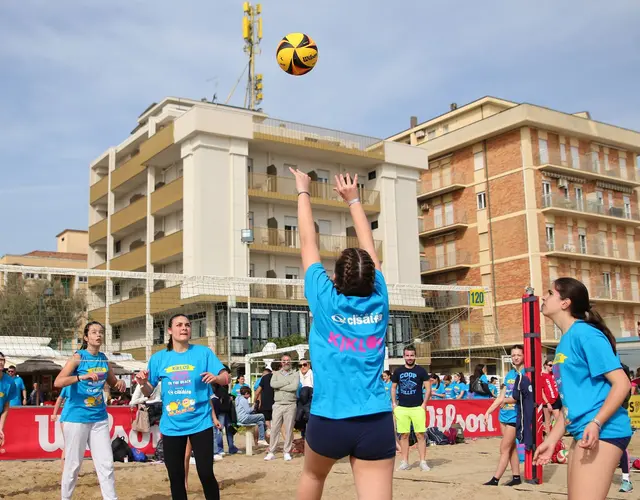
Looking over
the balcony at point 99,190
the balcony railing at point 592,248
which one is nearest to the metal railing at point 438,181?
the balcony railing at point 592,248

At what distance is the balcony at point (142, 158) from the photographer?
3803 centimetres

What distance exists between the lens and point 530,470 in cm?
914

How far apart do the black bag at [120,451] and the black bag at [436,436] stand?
6.36 m

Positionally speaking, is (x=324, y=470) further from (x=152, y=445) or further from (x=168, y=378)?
(x=152, y=445)

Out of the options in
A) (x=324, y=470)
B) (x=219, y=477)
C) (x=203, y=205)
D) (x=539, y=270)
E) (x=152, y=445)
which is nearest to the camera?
(x=324, y=470)

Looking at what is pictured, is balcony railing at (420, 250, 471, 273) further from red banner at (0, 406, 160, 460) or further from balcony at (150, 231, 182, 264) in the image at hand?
red banner at (0, 406, 160, 460)

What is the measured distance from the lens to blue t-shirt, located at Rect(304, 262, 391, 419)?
3.45m

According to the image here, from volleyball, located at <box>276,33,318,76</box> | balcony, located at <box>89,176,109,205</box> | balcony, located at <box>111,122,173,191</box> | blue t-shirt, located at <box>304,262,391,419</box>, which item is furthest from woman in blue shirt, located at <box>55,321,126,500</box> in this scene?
balcony, located at <box>89,176,109,205</box>

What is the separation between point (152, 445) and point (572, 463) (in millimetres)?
10491

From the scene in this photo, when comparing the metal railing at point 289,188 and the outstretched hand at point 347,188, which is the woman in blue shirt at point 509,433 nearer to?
the outstretched hand at point 347,188

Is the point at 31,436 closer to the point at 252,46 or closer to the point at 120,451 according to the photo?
the point at 120,451

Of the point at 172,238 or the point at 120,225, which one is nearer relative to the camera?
the point at 172,238

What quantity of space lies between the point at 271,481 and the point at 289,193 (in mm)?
29382

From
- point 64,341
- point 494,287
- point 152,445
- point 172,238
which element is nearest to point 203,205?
point 172,238
